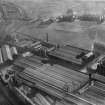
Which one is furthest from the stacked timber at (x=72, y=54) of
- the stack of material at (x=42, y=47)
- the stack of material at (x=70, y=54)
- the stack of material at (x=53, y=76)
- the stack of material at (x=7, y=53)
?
the stack of material at (x=7, y=53)

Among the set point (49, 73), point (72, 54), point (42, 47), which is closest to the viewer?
point (49, 73)

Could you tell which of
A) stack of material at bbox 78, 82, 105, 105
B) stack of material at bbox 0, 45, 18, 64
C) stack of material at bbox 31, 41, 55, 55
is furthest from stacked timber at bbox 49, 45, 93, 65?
stack of material at bbox 0, 45, 18, 64

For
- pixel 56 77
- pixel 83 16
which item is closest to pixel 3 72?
pixel 56 77

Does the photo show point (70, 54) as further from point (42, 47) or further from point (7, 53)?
point (7, 53)

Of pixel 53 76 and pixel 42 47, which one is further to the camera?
pixel 42 47

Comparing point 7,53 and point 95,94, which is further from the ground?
point 7,53

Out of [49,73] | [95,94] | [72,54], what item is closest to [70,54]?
[72,54]

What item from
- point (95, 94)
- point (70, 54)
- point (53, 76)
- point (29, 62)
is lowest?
point (95, 94)

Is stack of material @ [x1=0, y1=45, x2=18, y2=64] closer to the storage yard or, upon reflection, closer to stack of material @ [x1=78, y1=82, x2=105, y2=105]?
the storage yard
